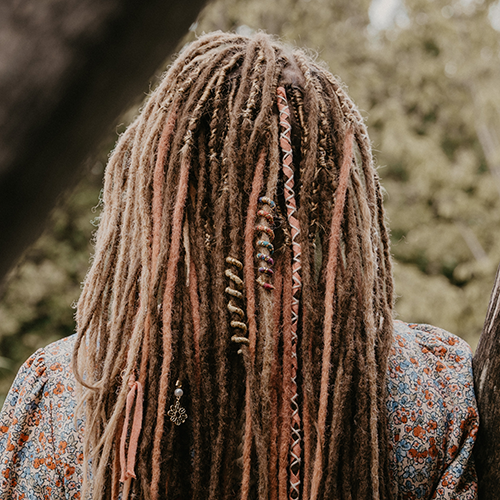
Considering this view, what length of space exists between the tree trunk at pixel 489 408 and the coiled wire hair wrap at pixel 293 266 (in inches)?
15.3

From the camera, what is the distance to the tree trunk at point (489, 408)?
1050mm

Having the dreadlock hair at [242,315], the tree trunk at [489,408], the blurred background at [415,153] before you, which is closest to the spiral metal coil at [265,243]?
the dreadlock hair at [242,315]

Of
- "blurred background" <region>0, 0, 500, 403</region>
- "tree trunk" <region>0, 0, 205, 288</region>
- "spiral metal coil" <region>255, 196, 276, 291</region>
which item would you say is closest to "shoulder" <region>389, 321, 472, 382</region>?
"spiral metal coil" <region>255, 196, 276, 291</region>

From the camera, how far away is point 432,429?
1.10 m

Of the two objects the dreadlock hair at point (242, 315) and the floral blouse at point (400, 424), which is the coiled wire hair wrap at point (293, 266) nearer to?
the dreadlock hair at point (242, 315)

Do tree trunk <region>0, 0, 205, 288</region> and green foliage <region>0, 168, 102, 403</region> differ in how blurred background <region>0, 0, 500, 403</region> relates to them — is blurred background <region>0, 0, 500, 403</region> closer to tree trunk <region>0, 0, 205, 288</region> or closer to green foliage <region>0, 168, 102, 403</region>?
green foliage <region>0, 168, 102, 403</region>

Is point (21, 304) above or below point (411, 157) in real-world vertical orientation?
below

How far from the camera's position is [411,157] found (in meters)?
6.84

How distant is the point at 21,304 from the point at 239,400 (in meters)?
5.83

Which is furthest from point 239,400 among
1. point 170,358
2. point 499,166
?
point 499,166

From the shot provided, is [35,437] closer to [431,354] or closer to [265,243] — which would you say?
[265,243]

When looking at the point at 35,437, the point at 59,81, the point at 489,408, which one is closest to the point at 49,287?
the point at 35,437

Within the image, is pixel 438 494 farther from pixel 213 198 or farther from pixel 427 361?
pixel 213 198

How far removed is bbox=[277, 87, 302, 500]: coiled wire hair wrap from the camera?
1038mm
